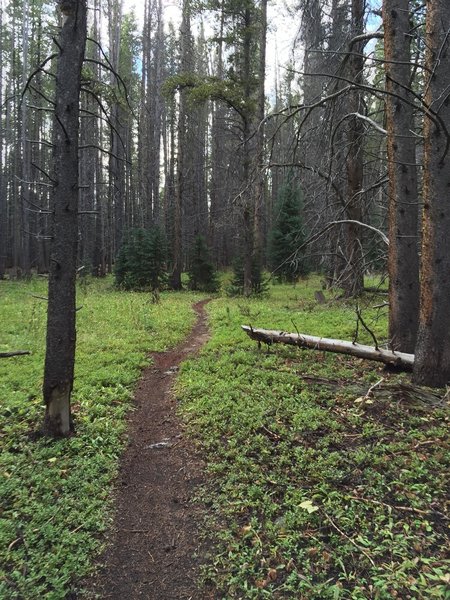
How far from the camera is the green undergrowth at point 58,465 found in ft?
8.73

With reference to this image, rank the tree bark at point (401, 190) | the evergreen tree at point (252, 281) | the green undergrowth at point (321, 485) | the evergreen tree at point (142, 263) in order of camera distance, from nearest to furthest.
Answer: the green undergrowth at point (321, 485) → the tree bark at point (401, 190) → the evergreen tree at point (252, 281) → the evergreen tree at point (142, 263)

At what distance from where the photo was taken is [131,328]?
9.84 m

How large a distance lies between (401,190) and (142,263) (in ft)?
48.7

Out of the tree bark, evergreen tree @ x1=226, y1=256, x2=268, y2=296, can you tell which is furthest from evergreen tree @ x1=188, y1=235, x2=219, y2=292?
the tree bark

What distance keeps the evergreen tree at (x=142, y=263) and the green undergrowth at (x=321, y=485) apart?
1360 centimetres

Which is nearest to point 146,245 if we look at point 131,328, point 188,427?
point 131,328

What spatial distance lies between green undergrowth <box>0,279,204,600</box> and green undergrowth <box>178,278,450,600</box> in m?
0.92

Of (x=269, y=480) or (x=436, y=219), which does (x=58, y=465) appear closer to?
(x=269, y=480)

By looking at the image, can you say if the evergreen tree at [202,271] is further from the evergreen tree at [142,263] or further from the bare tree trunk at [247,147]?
the bare tree trunk at [247,147]

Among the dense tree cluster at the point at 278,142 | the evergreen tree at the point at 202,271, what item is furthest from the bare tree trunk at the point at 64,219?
the evergreen tree at the point at 202,271

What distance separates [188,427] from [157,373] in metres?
2.27

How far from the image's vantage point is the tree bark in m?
5.12

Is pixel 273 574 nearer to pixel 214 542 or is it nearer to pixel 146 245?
pixel 214 542

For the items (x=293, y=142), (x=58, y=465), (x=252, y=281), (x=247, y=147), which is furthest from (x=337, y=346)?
(x=247, y=147)
